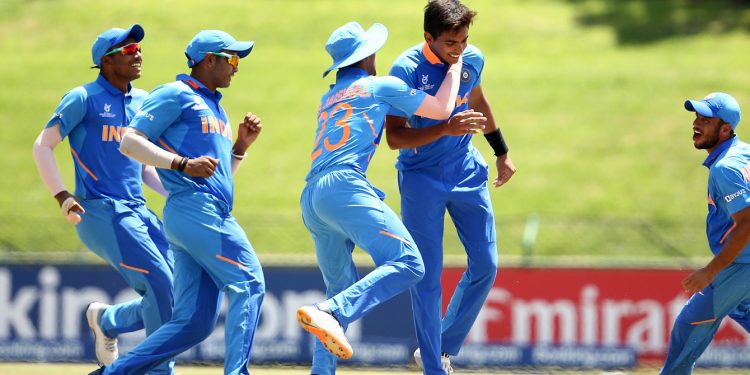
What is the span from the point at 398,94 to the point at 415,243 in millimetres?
989

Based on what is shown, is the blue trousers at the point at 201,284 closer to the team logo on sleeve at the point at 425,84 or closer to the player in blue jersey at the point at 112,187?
the player in blue jersey at the point at 112,187

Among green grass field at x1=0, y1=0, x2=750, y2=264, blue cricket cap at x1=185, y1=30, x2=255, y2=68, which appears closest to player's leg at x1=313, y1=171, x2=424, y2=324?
blue cricket cap at x1=185, y1=30, x2=255, y2=68

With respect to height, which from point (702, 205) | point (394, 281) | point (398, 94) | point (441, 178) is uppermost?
point (398, 94)

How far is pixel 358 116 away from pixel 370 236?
2.38 ft

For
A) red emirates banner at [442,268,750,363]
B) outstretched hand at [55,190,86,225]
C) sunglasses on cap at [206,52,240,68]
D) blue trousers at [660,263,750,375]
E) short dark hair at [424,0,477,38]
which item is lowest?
red emirates banner at [442,268,750,363]

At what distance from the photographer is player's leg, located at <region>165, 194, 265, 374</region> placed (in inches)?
243

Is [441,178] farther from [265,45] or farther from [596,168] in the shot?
[265,45]

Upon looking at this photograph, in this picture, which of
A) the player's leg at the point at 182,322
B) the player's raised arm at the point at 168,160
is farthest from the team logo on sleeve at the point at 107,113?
the player's leg at the point at 182,322

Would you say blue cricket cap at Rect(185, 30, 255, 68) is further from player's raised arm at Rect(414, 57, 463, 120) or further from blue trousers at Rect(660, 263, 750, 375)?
blue trousers at Rect(660, 263, 750, 375)

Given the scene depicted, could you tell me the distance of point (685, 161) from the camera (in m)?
20.4

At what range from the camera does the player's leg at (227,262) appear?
6.18 metres

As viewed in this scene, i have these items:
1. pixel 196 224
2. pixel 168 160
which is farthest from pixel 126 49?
pixel 196 224

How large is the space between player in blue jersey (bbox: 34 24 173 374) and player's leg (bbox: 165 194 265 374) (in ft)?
2.31

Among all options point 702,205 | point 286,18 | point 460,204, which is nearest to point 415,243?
point 460,204
